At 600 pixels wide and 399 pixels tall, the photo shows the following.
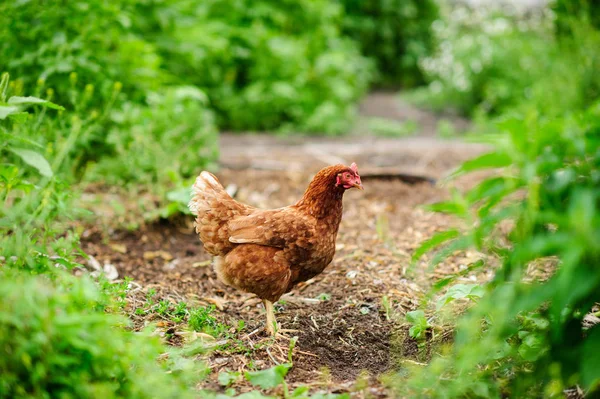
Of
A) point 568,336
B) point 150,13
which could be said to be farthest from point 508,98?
point 568,336

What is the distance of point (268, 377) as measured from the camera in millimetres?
2250

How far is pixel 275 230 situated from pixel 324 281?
818 mm

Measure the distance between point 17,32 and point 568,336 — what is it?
4.22 m

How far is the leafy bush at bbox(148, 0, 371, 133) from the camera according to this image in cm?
881

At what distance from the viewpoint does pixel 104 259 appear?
365 cm

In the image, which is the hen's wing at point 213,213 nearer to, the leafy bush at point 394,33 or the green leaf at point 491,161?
the green leaf at point 491,161

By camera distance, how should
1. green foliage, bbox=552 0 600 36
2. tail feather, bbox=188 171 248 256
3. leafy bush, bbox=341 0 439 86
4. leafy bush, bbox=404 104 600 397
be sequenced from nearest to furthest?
leafy bush, bbox=404 104 600 397 → tail feather, bbox=188 171 248 256 → green foliage, bbox=552 0 600 36 → leafy bush, bbox=341 0 439 86

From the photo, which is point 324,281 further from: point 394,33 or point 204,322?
point 394,33

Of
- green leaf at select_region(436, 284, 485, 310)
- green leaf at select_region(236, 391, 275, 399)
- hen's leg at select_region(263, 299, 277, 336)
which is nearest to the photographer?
green leaf at select_region(236, 391, 275, 399)

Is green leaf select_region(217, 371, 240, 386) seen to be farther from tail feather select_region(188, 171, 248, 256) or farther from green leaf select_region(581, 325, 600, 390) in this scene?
green leaf select_region(581, 325, 600, 390)

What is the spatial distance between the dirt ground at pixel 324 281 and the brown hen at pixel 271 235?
27cm

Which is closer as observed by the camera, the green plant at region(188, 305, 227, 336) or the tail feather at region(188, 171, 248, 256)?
the green plant at region(188, 305, 227, 336)

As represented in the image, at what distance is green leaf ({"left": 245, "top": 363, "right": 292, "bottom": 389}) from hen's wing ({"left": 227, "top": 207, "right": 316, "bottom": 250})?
2.54 ft

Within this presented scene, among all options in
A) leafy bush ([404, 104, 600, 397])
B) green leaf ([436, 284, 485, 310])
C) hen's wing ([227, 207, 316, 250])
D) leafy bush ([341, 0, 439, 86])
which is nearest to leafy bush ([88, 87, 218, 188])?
hen's wing ([227, 207, 316, 250])
